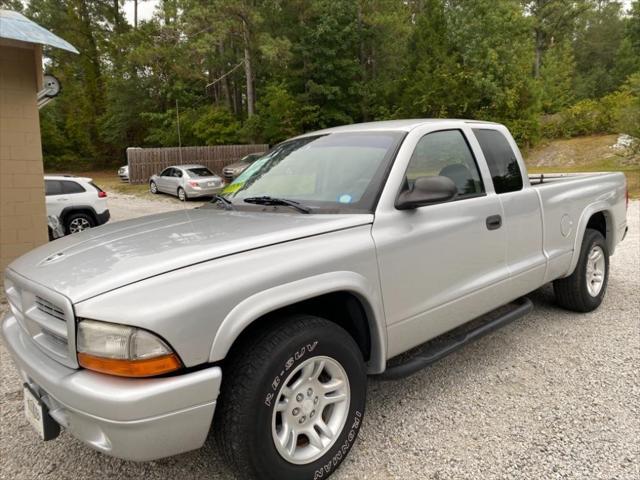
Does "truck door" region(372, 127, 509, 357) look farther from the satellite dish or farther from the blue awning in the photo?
the satellite dish

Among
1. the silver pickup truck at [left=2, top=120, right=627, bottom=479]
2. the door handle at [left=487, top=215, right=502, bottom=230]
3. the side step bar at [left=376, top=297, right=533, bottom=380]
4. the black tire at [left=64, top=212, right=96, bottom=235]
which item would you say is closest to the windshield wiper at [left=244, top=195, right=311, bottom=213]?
the silver pickup truck at [left=2, top=120, right=627, bottom=479]

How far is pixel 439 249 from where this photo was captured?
Answer: 2.92 meters

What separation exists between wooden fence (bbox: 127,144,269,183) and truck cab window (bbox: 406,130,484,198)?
24.6 metres

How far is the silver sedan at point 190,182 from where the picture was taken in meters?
19.1

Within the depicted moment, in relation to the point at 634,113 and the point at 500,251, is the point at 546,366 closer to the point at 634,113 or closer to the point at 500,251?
the point at 500,251

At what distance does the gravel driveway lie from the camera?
99.4 inches

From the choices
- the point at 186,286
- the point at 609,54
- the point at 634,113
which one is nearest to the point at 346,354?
the point at 186,286

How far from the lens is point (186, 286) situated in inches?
76.9

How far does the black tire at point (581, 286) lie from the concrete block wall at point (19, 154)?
23.3 ft

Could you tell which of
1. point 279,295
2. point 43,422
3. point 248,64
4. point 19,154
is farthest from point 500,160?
point 248,64

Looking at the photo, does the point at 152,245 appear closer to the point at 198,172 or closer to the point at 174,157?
the point at 198,172

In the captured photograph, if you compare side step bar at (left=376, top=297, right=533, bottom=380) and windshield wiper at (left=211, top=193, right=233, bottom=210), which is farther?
windshield wiper at (left=211, top=193, right=233, bottom=210)

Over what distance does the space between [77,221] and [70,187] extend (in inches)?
32.1

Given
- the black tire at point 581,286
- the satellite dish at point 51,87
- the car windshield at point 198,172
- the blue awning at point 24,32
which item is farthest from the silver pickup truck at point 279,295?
the car windshield at point 198,172
